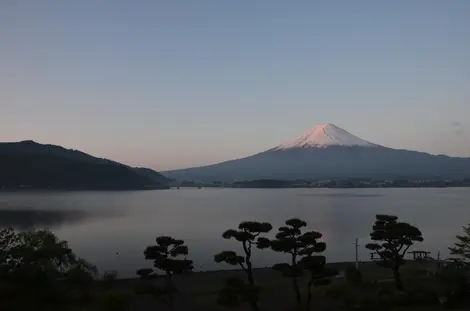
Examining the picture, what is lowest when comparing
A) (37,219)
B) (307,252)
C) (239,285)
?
(37,219)

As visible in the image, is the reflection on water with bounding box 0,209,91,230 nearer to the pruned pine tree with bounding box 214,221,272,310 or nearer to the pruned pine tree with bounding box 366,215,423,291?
the pruned pine tree with bounding box 214,221,272,310

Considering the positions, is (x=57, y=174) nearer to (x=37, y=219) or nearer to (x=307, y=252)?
Answer: (x=37, y=219)

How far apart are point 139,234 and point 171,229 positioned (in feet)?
6.13

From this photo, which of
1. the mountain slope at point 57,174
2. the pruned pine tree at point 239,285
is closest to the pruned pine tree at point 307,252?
the pruned pine tree at point 239,285

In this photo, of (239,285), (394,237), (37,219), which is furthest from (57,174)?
(239,285)

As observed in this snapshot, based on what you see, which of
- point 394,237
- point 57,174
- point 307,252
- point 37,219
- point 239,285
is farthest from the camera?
point 57,174

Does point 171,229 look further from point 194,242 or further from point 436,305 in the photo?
point 436,305

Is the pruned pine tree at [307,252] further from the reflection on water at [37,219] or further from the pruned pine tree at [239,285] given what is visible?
the reflection on water at [37,219]

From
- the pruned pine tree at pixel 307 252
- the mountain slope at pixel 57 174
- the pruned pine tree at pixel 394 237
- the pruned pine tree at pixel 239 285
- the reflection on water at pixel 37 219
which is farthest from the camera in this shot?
the mountain slope at pixel 57 174

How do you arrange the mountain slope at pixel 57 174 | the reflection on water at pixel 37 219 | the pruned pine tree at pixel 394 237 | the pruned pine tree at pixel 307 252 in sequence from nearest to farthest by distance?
the pruned pine tree at pixel 307 252 < the pruned pine tree at pixel 394 237 < the reflection on water at pixel 37 219 < the mountain slope at pixel 57 174

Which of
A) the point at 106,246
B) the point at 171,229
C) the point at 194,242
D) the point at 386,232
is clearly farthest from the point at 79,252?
the point at 386,232

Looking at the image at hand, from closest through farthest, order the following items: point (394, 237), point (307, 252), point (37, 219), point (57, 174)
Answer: point (307, 252) < point (394, 237) < point (37, 219) < point (57, 174)

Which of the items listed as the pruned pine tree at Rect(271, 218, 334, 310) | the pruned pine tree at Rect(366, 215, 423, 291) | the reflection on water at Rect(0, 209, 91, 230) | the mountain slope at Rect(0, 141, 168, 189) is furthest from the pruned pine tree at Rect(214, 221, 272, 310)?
the mountain slope at Rect(0, 141, 168, 189)

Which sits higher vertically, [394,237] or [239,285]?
[394,237]
